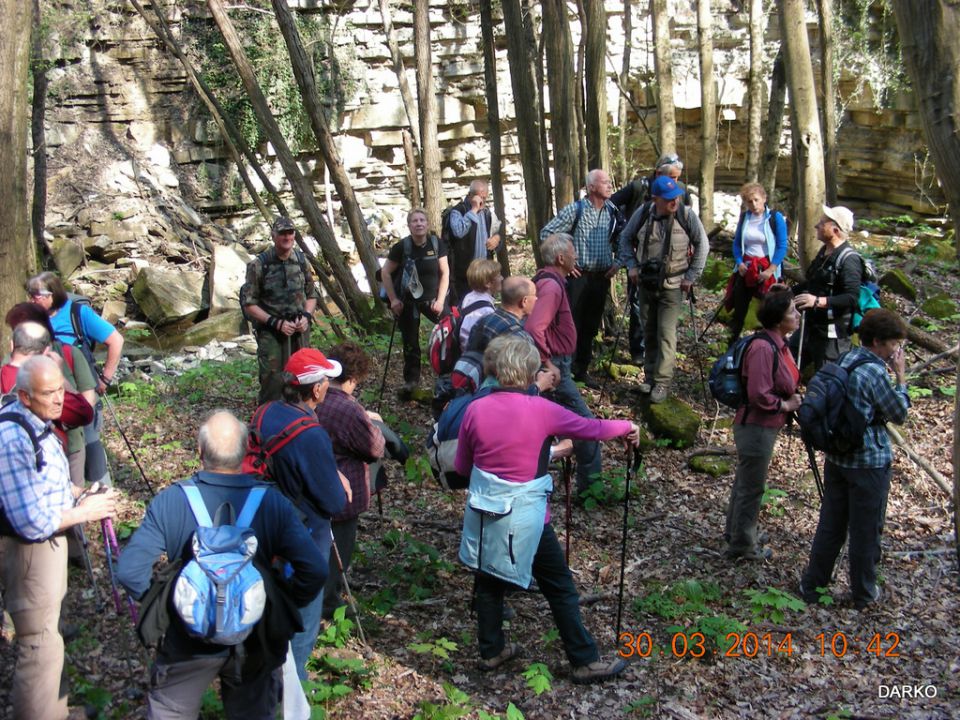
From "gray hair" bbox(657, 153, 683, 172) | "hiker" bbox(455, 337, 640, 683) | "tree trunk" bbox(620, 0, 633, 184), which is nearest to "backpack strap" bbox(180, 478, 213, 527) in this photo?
"hiker" bbox(455, 337, 640, 683)

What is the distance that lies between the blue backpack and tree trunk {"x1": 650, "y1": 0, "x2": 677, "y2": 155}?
1007 centimetres

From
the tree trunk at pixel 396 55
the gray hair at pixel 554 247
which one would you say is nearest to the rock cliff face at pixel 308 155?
the tree trunk at pixel 396 55

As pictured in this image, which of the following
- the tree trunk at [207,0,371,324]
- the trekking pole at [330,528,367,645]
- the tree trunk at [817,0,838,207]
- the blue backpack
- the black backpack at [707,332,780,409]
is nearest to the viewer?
the blue backpack

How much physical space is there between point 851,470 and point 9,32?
7261 millimetres

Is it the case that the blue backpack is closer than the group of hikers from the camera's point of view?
Yes

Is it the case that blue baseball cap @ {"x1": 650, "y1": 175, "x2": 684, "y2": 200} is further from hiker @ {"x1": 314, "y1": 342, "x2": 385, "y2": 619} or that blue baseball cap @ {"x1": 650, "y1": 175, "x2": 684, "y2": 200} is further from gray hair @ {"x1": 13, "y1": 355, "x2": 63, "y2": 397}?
gray hair @ {"x1": 13, "y1": 355, "x2": 63, "y2": 397}

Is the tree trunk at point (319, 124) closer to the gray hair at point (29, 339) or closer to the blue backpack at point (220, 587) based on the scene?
the gray hair at point (29, 339)

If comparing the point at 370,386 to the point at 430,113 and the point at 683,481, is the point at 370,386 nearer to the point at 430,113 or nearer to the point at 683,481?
the point at 683,481

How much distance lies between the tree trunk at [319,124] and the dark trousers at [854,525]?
7661mm

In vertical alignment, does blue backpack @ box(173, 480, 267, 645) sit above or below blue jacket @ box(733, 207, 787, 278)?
below

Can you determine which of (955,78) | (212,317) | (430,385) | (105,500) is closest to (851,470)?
(955,78)

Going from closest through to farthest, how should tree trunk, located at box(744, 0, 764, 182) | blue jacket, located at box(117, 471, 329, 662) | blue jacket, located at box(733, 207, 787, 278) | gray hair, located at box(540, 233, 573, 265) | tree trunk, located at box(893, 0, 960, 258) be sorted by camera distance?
blue jacket, located at box(117, 471, 329, 662)
tree trunk, located at box(893, 0, 960, 258)
gray hair, located at box(540, 233, 573, 265)
blue jacket, located at box(733, 207, 787, 278)
tree trunk, located at box(744, 0, 764, 182)

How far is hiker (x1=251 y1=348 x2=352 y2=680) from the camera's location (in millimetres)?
4074

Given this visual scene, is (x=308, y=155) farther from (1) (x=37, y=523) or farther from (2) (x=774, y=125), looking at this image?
(1) (x=37, y=523)
